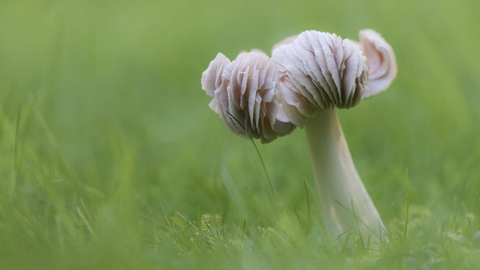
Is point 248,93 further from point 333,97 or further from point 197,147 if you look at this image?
point 197,147

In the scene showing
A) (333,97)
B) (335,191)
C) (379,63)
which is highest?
(379,63)

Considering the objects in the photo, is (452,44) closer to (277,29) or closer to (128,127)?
(277,29)

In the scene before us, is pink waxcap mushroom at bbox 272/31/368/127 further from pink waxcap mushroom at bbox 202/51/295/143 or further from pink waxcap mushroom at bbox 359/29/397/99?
pink waxcap mushroom at bbox 359/29/397/99

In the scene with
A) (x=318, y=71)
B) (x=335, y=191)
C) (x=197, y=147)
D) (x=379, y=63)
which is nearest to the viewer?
(x=318, y=71)

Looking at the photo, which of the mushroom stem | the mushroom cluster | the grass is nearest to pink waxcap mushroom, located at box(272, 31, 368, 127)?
the mushroom cluster

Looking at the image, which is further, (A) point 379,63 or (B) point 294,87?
(A) point 379,63

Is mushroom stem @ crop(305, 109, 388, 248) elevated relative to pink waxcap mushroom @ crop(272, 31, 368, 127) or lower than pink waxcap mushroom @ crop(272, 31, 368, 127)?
lower

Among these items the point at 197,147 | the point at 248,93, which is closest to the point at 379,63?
the point at 248,93
